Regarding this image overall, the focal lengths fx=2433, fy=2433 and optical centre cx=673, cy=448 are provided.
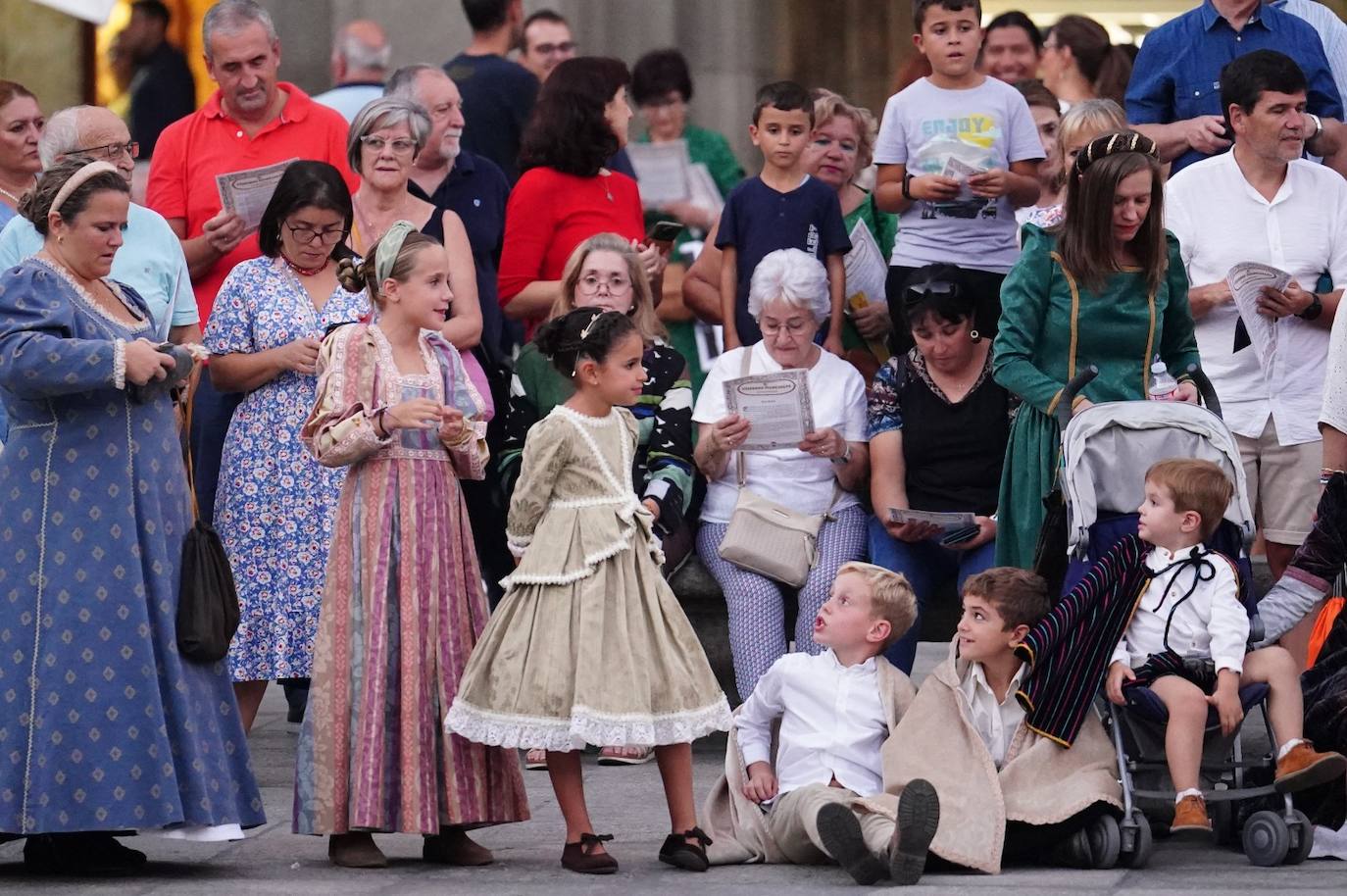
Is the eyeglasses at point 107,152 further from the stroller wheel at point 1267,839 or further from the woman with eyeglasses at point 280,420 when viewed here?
the stroller wheel at point 1267,839

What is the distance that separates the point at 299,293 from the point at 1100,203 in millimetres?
2602

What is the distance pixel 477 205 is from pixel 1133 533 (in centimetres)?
312

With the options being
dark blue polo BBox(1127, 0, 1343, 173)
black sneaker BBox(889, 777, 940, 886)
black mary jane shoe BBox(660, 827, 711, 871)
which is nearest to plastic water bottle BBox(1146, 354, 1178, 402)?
dark blue polo BBox(1127, 0, 1343, 173)

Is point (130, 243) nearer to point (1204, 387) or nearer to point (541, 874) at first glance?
point (541, 874)

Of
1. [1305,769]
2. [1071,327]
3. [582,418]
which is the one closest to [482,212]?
[582,418]

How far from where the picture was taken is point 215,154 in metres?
8.84

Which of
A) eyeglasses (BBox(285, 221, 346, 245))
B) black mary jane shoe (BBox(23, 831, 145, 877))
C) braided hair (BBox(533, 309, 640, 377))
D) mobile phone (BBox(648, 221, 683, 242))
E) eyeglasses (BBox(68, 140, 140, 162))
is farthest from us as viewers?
mobile phone (BBox(648, 221, 683, 242))

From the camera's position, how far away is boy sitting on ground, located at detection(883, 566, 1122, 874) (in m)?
6.79

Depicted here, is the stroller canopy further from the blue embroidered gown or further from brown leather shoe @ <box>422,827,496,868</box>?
the blue embroidered gown

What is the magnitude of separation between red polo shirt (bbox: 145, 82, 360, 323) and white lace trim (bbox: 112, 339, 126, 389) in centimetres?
199

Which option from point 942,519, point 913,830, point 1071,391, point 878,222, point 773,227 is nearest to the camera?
point 913,830

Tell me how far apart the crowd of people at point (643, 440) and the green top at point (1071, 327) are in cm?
2

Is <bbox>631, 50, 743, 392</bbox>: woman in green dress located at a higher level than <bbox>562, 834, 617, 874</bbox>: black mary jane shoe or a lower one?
higher

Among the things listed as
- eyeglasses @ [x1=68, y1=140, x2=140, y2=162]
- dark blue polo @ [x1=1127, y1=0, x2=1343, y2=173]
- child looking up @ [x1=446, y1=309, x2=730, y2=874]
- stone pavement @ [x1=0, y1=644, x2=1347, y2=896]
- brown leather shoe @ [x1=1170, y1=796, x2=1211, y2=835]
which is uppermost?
dark blue polo @ [x1=1127, y1=0, x2=1343, y2=173]
